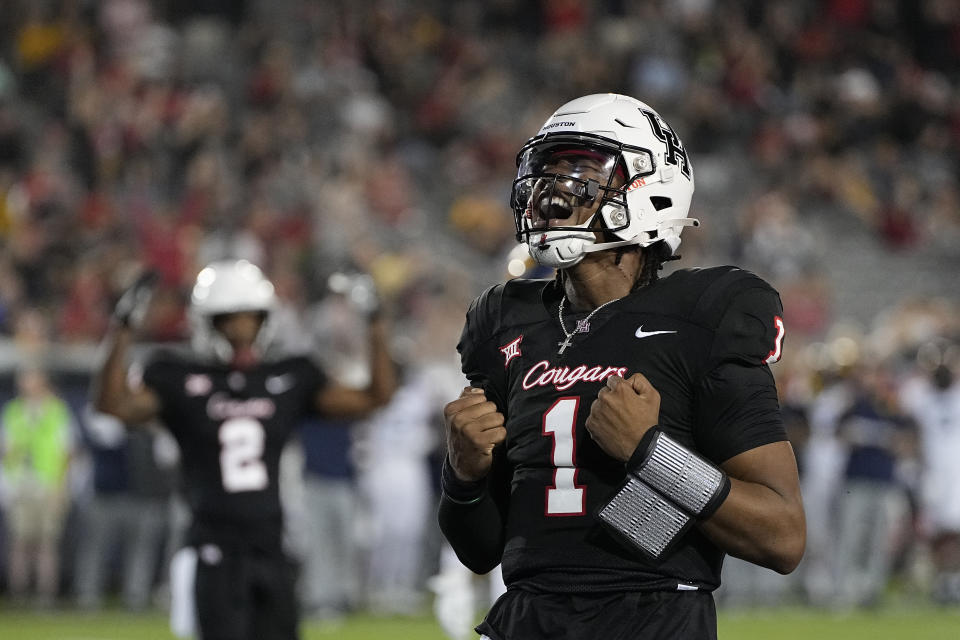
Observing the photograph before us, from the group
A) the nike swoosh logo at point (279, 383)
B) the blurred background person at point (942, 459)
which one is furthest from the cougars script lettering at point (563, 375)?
the blurred background person at point (942, 459)

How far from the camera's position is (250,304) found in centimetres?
618

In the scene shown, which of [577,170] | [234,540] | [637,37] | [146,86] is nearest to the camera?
[577,170]

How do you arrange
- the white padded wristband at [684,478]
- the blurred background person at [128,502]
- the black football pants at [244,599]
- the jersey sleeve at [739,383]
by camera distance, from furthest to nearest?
the blurred background person at [128,502], the black football pants at [244,599], the jersey sleeve at [739,383], the white padded wristband at [684,478]

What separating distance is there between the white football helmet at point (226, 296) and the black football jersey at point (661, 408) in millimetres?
3206

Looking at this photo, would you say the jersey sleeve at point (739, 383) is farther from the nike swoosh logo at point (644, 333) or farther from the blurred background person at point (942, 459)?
the blurred background person at point (942, 459)

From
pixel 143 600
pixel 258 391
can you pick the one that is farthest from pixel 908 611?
pixel 258 391

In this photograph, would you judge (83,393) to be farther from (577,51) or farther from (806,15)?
(806,15)

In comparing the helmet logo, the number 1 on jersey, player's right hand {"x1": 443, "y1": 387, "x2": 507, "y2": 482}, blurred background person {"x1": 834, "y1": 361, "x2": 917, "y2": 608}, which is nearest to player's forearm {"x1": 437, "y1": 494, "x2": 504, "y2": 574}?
player's right hand {"x1": 443, "y1": 387, "x2": 507, "y2": 482}

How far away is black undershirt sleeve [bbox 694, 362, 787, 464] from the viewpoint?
115 inches

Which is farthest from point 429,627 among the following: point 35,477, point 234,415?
point 234,415

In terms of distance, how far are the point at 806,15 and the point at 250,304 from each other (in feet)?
47.5

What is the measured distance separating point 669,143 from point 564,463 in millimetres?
752

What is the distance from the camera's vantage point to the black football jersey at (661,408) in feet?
9.65

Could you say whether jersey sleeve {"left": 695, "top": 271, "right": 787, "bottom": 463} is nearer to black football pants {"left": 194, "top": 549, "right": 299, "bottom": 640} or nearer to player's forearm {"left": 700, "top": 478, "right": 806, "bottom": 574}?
player's forearm {"left": 700, "top": 478, "right": 806, "bottom": 574}
